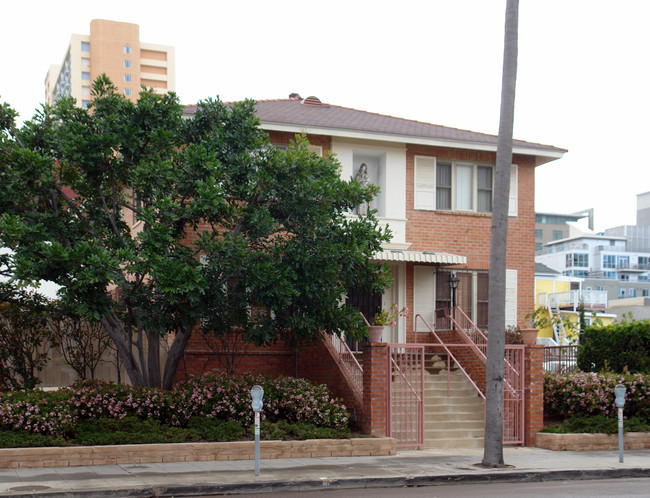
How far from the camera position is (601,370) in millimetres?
18234

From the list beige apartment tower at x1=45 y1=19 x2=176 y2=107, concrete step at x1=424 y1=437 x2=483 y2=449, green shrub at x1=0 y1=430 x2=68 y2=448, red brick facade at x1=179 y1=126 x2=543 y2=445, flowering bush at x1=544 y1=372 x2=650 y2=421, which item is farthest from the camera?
beige apartment tower at x1=45 y1=19 x2=176 y2=107

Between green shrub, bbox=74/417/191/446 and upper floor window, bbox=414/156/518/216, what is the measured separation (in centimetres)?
951

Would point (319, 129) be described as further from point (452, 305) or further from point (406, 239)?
point (452, 305)

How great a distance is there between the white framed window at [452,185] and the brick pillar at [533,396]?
571 cm

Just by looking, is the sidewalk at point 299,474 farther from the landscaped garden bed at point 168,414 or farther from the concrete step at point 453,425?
the concrete step at point 453,425

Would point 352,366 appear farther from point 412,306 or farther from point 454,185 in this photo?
point 454,185

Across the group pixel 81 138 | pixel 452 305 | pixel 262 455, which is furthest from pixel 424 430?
pixel 81 138

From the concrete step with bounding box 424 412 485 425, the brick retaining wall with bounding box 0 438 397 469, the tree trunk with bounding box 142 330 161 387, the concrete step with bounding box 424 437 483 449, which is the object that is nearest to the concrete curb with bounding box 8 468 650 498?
Result: the brick retaining wall with bounding box 0 438 397 469

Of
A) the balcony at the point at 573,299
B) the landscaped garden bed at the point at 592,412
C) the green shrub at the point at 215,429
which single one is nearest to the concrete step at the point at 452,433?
the landscaped garden bed at the point at 592,412

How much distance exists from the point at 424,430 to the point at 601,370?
5311 mm

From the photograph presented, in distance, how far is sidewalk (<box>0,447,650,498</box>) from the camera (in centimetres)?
1038

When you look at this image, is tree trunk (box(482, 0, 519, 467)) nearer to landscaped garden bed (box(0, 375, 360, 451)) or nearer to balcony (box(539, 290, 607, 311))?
landscaped garden bed (box(0, 375, 360, 451))

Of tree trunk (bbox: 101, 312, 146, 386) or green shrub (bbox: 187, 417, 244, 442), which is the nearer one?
green shrub (bbox: 187, 417, 244, 442)

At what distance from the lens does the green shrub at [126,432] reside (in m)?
12.8
